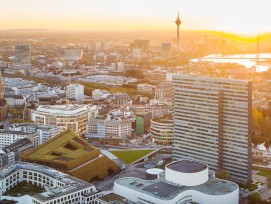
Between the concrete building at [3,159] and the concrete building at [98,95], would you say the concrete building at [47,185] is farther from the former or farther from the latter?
the concrete building at [98,95]

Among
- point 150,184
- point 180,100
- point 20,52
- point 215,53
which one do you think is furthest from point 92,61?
point 150,184

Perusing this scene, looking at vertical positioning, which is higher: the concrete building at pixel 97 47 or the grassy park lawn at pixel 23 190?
the concrete building at pixel 97 47

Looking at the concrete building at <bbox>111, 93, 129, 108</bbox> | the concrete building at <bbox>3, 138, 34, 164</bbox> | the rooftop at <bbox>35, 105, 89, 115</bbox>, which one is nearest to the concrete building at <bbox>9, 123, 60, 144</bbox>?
the concrete building at <bbox>3, 138, 34, 164</bbox>

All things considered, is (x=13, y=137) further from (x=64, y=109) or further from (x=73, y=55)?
(x=73, y=55)

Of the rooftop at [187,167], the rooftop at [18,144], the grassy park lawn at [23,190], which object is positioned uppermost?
the rooftop at [187,167]

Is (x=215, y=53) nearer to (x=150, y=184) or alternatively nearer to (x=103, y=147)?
(x=103, y=147)

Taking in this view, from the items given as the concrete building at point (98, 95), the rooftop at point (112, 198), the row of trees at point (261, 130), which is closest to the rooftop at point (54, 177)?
the rooftop at point (112, 198)

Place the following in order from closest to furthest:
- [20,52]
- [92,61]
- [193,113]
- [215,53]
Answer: [193,113] < [20,52] < [92,61] < [215,53]

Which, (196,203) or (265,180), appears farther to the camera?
(265,180)
